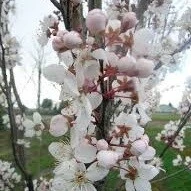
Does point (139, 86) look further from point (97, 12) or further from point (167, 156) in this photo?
point (167, 156)

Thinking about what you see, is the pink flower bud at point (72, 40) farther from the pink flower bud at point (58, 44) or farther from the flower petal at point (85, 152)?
the flower petal at point (85, 152)

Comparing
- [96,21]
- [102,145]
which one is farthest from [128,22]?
[102,145]

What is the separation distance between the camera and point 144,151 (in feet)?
5.06

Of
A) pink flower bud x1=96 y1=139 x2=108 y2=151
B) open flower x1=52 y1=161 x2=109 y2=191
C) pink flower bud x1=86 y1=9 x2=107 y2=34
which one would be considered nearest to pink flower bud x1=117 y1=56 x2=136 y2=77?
pink flower bud x1=86 y1=9 x2=107 y2=34

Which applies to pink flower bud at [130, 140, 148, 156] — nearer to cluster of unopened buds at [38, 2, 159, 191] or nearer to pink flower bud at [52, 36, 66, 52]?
cluster of unopened buds at [38, 2, 159, 191]

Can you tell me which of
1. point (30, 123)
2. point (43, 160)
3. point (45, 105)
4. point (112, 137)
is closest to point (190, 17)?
point (30, 123)

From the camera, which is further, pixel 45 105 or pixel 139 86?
pixel 45 105

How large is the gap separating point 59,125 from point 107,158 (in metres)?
0.23

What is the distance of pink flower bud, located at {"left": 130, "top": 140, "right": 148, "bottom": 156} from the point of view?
1518 millimetres

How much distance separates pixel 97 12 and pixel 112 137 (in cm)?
44

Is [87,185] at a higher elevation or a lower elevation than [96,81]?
lower

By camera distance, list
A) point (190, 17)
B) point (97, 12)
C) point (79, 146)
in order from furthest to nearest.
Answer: point (190, 17), point (79, 146), point (97, 12)

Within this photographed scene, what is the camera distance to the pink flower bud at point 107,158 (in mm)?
1431

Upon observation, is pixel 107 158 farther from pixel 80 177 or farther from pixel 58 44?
pixel 58 44
